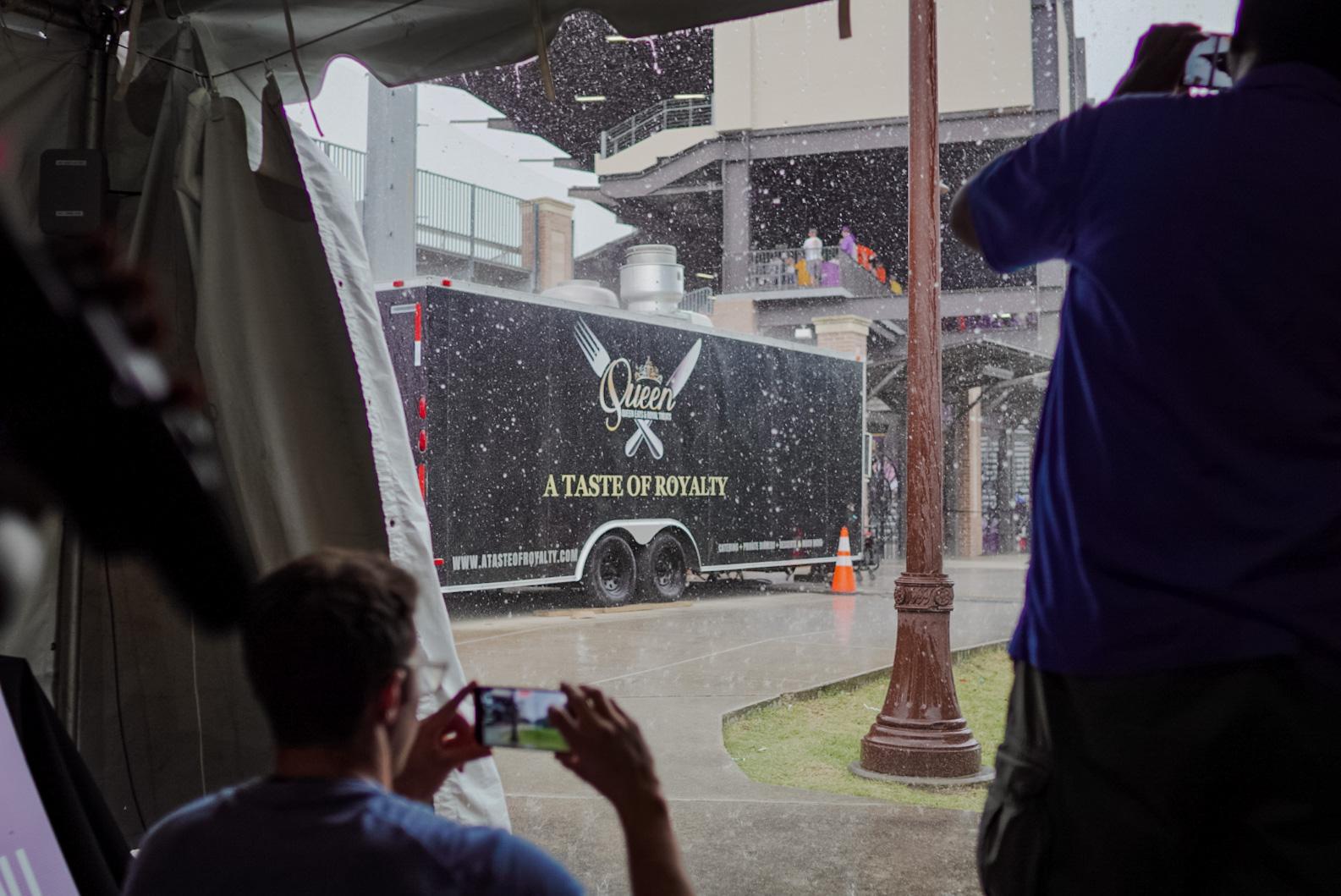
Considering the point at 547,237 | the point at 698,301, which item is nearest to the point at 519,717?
the point at 547,237

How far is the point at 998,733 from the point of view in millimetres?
7848

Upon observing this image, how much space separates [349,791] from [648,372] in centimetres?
1204

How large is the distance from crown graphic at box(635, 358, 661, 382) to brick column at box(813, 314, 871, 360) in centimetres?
853

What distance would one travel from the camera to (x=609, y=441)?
12.6 m

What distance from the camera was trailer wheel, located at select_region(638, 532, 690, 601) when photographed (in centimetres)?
1341

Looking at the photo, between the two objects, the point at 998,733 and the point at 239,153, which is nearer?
the point at 239,153

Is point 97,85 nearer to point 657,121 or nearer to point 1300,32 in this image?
point 1300,32

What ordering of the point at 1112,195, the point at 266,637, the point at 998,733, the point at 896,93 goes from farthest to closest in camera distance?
the point at 896,93 < the point at 998,733 < the point at 1112,195 < the point at 266,637

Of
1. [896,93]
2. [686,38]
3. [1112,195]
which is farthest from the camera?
[686,38]

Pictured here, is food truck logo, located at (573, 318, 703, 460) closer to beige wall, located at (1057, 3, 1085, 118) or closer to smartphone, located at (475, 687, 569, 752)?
smartphone, located at (475, 687, 569, 752)

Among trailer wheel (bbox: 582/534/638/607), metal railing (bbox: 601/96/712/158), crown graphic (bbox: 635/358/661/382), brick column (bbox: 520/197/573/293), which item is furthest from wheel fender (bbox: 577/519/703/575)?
metal railing (bbox: 601/96/712/158)

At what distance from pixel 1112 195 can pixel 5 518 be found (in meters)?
3.11

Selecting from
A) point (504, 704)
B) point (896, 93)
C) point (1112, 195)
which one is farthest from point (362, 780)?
point (896, 93)

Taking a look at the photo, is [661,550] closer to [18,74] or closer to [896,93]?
[18,74]
